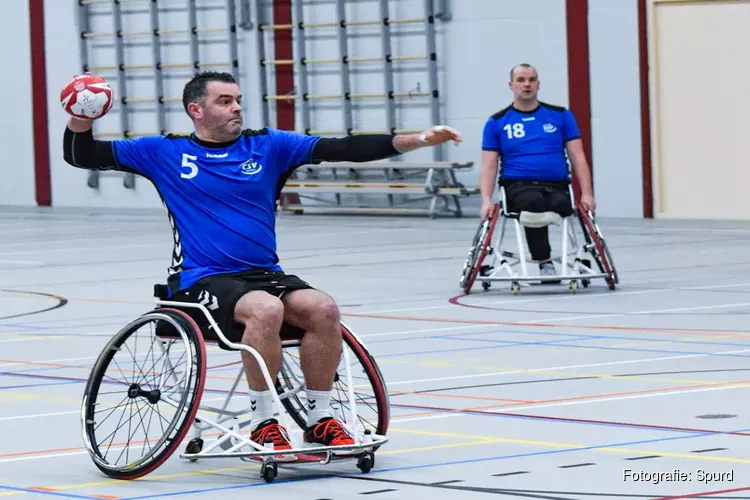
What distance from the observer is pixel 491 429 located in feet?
20.7

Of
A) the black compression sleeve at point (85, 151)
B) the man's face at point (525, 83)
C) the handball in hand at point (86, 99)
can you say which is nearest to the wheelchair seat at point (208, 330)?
the black compression sleeve at point (85, 151)

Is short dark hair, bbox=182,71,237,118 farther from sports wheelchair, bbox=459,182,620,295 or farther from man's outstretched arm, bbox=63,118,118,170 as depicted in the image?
sports wheelchair, bbox=459,182,620,295

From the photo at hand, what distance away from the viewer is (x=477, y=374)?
7965mm

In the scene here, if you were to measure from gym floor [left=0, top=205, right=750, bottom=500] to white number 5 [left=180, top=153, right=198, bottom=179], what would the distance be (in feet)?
3.29

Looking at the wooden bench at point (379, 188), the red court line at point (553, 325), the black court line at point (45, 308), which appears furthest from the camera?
the wooden bench at point (379, 188)

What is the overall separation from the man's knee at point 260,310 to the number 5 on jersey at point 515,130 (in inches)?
253

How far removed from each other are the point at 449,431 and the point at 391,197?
648 inches

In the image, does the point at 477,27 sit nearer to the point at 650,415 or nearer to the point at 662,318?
the point at 662,318

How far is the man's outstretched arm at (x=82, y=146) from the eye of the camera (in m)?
5.98

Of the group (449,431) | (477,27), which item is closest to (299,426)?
(449,431)

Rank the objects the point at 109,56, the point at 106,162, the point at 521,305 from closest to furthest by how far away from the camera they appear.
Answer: the point at 106,162, the point at 521,305, the point at 109,56

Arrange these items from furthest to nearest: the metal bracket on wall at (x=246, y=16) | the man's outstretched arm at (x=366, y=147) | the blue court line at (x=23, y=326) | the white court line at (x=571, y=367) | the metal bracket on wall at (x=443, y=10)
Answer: the metal bracket on wall at (x=246, y=16), the metal bracket on wall at (x=443, y=10), the blue court line at (x=23, y=326), the white court line at (x=571, y=367), the man's outstretched arm at (x=366, y=147)

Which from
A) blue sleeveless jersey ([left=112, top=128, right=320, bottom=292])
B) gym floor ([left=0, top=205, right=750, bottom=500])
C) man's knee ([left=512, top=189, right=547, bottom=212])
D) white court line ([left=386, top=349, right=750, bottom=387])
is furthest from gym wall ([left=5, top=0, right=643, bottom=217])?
blue sleeveless jersey ([left=112, top=128, right=320, bottom=292])

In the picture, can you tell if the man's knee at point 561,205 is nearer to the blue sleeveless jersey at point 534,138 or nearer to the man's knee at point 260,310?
the blue sleeveless jersey at point 534,138
